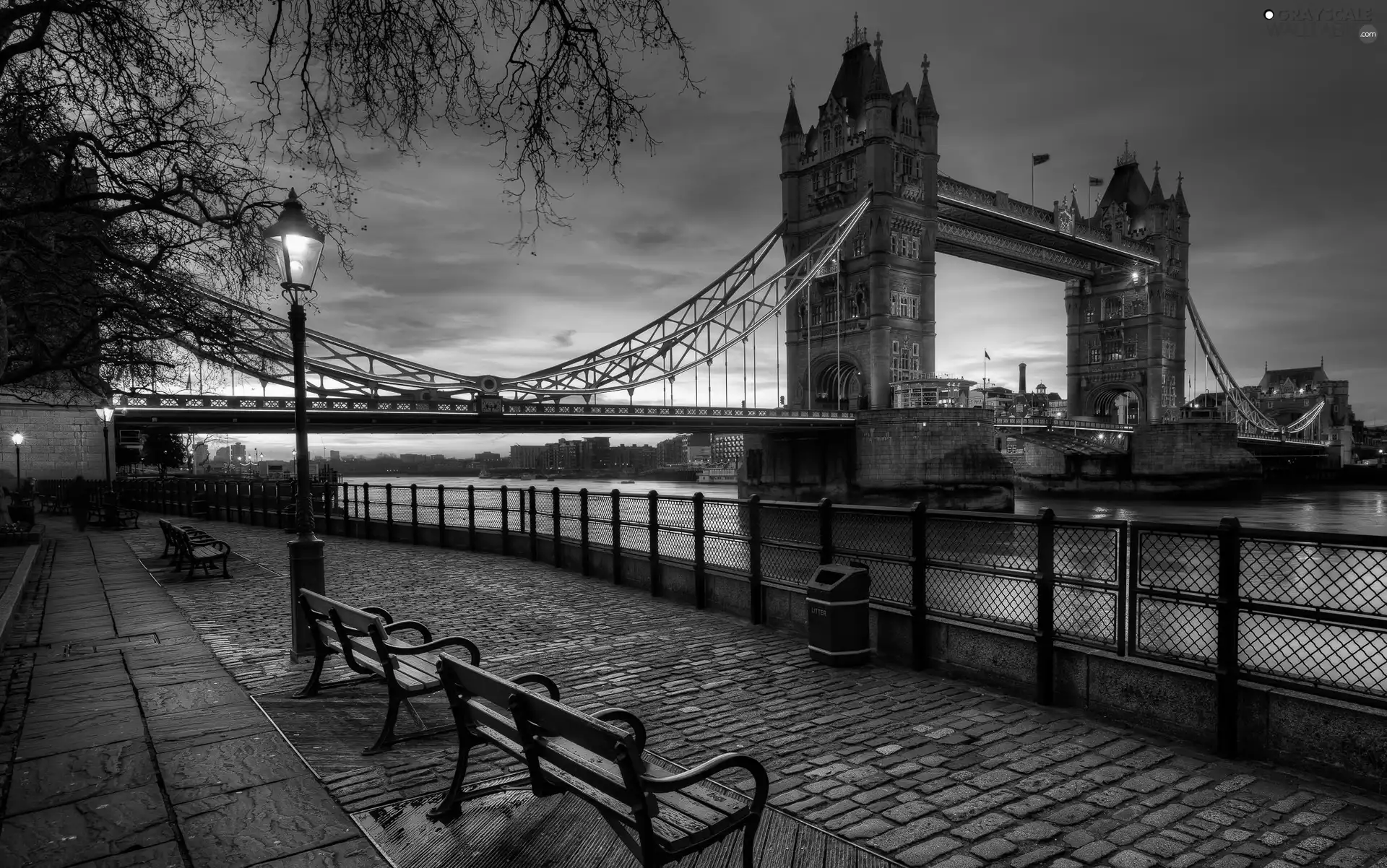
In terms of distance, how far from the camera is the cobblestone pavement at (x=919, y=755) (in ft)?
11.5

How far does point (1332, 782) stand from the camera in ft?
13.5

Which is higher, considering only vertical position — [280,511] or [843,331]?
[843,331]

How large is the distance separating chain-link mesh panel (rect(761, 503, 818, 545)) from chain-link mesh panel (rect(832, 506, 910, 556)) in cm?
23

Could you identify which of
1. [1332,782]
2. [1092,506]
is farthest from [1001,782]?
[1092,506]

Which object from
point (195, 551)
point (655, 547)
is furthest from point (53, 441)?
point (655, 547)

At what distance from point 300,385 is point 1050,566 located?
6.15 meters

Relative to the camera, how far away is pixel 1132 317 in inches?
3100

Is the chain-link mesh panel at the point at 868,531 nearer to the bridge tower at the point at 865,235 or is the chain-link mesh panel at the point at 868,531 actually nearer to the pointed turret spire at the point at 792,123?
the bridge tower at the point at 865,235

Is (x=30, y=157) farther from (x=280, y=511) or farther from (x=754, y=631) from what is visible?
(x=280, y=511)

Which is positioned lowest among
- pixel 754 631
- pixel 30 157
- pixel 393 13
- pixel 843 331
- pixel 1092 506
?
pixel 1092 506

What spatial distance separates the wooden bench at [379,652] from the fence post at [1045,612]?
381 centimetres

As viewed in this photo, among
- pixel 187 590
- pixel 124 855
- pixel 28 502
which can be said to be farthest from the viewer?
pixel 28 502

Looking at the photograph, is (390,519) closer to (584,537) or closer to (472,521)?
(472,521)

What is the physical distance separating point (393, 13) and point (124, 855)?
3630mm
